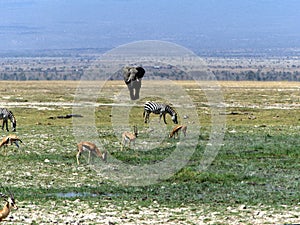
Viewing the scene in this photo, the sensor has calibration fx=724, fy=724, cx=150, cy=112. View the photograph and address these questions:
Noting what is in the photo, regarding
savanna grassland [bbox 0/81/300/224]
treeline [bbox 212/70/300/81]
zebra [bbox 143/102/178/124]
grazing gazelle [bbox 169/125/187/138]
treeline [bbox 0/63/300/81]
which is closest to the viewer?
savanna grassland [bbox 0/81/300/224]

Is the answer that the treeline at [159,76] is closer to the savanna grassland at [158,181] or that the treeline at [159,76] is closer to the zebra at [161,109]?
the zebra at [161,109]

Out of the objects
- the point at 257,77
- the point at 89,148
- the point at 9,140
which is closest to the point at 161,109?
the point at 9,140

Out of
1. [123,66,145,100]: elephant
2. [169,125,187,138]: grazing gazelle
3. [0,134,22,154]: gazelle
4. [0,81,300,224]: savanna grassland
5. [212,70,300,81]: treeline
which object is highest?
[123,66,145,100]: elephant

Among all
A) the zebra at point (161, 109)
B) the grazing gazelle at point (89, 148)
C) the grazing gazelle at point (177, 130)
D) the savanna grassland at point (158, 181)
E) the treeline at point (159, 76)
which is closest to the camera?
the savanna grassland at point (158, 181)

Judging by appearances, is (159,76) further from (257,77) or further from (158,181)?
(158,181)

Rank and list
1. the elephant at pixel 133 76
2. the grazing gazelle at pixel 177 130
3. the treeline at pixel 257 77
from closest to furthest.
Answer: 1. the grazing gazelle at pixel 177 130
2. the elephant at pixel 133 76
3. the treeline at pixel 257 77

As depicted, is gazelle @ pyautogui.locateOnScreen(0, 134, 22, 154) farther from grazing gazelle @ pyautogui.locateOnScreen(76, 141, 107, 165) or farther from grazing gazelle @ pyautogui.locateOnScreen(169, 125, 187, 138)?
grazing gazelle @ pyautogui.locateOnScreen(169, 125, 187, 138)

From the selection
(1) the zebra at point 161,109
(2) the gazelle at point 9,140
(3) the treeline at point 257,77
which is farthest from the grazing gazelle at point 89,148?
(3) the treeline at point 257,77

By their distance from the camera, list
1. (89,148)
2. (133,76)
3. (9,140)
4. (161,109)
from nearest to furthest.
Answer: (89,148) → (9,140) → (161,109) → (133,76)

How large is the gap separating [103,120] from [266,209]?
24677mm

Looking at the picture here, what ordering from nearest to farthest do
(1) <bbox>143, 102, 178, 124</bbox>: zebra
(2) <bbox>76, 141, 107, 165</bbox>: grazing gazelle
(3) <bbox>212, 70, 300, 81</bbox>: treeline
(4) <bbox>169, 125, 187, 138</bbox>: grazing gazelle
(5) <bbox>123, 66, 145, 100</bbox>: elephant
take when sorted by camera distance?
(2) <bbox>76, 141, 107, 165</bbox>: grazing gazelle
(4) <bbox>169, 125, 187, 138</bbox>: grazing gazelle
(1) <bbox>143, 102, 178, 124</bbox>: zebra
(5) <bbox>123, 66, 145, 100</bbox>: elephant
(3) <bbox>212, 70, 300, 81</bbox>: treeline

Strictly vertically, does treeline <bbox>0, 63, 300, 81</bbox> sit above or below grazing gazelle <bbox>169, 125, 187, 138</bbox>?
below

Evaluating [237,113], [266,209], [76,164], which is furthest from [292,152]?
[237,113]

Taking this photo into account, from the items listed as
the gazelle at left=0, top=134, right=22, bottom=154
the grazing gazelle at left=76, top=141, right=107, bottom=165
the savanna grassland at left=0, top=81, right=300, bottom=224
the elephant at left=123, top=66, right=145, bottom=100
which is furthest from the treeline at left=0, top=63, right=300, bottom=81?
the grazing gazelle at left=76, top=141, right=107, bottom=165
